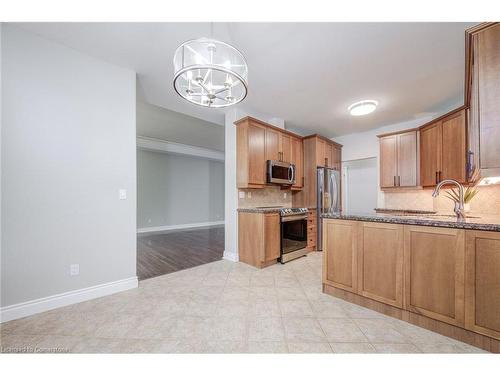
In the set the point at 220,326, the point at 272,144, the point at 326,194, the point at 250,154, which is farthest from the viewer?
the point at 326,194

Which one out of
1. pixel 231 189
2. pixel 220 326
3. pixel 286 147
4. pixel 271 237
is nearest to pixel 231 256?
pixel 271 237

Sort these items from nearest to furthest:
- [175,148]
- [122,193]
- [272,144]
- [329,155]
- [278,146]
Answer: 1. [122,193]
2. [272,144]
3. [278,146]
4. [329,155]
5. [175,148]

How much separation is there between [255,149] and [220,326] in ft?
8.55

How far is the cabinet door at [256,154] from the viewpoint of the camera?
3438mm

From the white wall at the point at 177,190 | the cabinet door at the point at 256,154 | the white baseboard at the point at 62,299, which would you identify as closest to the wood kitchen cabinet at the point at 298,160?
the cabinet door at the point at 256,154

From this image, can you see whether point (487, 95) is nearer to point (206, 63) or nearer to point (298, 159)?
point (206, 63)

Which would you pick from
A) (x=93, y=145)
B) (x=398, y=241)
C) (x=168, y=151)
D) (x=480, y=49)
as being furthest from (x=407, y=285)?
(x=168, y=151)

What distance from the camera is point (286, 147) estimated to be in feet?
13.6

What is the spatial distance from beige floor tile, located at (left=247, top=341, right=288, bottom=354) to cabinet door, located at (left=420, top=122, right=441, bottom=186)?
354cm

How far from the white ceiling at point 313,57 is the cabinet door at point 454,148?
1.58 ft

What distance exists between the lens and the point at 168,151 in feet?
20.9

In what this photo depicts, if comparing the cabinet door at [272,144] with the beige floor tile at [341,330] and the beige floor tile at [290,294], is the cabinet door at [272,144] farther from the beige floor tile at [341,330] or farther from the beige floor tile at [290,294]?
the beige floor tile at [341,330]
